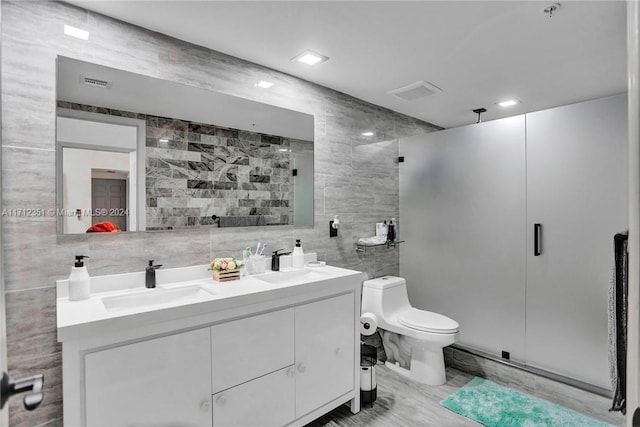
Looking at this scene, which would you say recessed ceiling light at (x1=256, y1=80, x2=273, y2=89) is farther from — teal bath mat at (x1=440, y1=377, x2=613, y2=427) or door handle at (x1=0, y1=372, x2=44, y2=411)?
teal bath mat at (x1=440, y1=377, x2=613, y2=427)

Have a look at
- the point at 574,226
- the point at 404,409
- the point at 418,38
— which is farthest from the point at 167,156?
the point at 574,226

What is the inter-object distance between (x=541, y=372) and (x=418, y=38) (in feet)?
8.04

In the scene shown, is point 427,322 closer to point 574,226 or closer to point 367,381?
point 367,381

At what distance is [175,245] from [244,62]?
1259 mm

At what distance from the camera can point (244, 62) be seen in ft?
7.27

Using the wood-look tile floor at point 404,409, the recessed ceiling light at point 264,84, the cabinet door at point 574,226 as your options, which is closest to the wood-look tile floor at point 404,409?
the wood-look tile floor at point 404,409

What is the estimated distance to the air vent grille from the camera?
1669mm

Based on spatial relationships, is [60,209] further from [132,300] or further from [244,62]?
[244,62]

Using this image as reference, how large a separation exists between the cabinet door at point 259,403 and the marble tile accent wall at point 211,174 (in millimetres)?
942

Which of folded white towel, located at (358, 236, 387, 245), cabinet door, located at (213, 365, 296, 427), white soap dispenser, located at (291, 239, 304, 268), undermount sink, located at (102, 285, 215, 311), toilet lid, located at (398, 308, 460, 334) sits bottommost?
cabinet door, located at (213, 365, 296, 427)

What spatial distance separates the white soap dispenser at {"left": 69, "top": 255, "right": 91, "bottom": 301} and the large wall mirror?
0.20 m

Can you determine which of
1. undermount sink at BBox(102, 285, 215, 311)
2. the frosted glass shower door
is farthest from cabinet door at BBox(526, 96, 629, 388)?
undermount sink at BBox(102, 285, 215, 311)

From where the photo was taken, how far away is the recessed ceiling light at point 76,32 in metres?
1.61

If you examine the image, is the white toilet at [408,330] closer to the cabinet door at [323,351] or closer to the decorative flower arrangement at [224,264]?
the cabinet door at [323,351]
